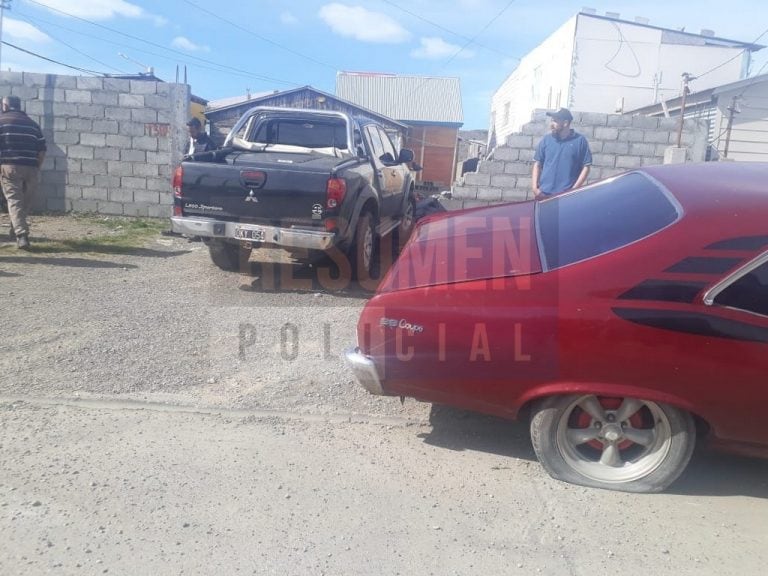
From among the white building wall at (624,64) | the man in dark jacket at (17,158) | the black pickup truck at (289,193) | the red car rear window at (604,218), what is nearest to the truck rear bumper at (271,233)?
the black pickup truck at (289,193)

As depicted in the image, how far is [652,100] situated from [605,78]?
1.89m

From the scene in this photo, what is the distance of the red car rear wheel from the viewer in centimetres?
326

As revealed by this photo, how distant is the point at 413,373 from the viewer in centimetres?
343

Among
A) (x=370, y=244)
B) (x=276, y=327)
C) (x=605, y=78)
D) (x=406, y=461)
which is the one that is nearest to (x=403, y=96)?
(x=605, y=78)

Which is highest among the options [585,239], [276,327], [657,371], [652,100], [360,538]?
[652,100]

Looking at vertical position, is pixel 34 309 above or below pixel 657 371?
below

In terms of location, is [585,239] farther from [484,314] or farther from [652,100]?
[652,100]

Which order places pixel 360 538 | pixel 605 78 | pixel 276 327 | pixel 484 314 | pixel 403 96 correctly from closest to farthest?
pixel 360 538 → pixel 484 314 → pixel 276 327 → pixel 605 78 → pixel 403 96

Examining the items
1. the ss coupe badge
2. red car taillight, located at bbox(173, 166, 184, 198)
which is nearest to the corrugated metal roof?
red car taillight, located at bbox(173, 166, 184, 198)

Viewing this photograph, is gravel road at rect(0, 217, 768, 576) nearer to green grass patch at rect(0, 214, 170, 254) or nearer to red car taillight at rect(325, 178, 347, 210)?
red car taillight at rect(325, 178, 347, 210)

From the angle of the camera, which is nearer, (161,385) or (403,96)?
(161,385)

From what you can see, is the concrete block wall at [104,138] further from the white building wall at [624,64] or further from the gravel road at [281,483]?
the white building wall at [624,64]

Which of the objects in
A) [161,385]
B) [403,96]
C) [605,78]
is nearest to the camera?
[161,385]

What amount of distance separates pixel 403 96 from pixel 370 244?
93.5 feet
